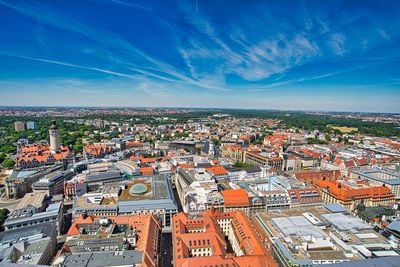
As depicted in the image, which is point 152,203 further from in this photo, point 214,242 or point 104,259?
point 104,259

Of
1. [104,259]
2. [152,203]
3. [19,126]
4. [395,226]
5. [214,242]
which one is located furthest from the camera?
[19,126]

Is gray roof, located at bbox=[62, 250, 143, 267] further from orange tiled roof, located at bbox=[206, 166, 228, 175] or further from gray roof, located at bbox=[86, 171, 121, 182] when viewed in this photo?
orange tiled roof, located at bbox=[206, 166, 228, 175]

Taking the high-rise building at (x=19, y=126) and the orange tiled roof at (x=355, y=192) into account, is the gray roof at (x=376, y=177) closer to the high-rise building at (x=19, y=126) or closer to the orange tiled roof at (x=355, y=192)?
the orange tiled roof at (x=355, y=192)

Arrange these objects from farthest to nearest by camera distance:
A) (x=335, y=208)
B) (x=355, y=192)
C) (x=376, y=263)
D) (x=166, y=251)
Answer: (x=355, y=192) → (x=335, y=208) → (x=166, y=251) → (x=376, y=263)

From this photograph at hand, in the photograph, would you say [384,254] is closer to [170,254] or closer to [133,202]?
[170,254]

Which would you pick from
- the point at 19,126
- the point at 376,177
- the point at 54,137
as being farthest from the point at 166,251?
the point at 19,126

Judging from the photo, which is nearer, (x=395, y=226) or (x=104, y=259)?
(x=104, y=259)

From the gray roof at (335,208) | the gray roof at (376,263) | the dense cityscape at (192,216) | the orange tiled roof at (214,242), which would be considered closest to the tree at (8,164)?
the dense cityscape at (192,216)

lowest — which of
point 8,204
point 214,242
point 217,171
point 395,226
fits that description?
point 8,204
